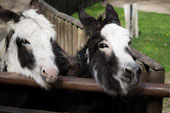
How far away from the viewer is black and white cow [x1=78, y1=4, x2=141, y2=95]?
257cm

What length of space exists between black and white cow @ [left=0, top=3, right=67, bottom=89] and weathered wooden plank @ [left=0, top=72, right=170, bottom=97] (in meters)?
Answer: 0.11

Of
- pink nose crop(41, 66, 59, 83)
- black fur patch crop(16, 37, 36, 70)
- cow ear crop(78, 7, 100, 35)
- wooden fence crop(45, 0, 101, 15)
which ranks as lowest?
pink nose crop(41, 66, 59, 83)

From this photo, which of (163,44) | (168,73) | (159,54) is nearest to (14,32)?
(168,73)

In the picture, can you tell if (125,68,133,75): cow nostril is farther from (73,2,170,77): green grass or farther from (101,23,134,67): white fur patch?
(73,2,170,77): green grass

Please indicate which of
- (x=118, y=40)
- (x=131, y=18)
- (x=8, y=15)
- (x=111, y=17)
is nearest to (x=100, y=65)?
(x=118, y=40)

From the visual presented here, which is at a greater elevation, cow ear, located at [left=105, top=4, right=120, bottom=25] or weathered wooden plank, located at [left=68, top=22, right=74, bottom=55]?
cow ear, located at [left=105, top=4, right=120, bottom=25]

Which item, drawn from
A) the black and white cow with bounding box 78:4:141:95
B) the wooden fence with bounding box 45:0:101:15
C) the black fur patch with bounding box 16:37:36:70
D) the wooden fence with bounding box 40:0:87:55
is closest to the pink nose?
the black fur patch with bounding box 16:37:36:70

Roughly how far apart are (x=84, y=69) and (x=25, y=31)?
94 centimetres

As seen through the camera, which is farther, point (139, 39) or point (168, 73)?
point (139, 39)

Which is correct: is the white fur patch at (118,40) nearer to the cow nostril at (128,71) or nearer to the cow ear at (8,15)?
the cow nostril at (128,71)

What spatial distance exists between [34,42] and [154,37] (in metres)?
7.38

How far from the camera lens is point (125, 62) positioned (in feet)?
8.42

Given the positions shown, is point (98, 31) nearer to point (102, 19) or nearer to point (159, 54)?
point (102, 19)

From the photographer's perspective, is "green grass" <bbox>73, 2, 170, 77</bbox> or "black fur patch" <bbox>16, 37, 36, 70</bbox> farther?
"green grass" <bbox>73, 2, 170, 77</bbox>
